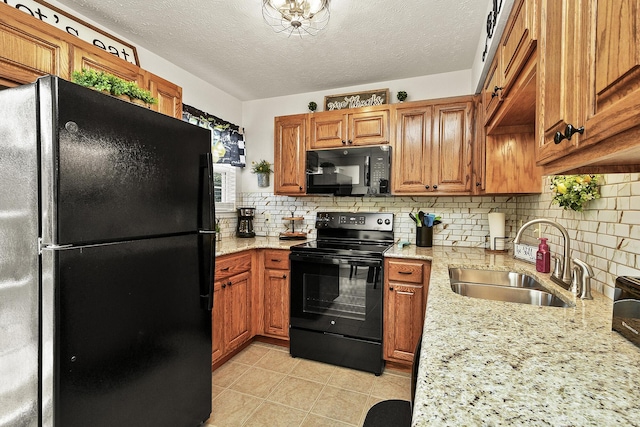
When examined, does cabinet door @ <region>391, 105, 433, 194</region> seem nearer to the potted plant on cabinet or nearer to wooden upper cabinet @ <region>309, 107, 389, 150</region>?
wooden upper cabinet @ <region>309, 107, 389, 150</region>

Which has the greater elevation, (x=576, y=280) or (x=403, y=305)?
(x=576, y=280)

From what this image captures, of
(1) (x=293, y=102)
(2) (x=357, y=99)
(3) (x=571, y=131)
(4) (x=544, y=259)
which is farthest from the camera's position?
(1) (x=293, y=102)

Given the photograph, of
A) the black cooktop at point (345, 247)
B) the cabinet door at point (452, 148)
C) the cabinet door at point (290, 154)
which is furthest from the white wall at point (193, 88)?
the cabinet door at point (452, 148)

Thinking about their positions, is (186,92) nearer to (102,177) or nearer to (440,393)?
(102,177)

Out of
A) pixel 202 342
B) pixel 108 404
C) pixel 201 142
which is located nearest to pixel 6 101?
pixel 201 142

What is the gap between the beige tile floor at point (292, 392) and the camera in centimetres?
186

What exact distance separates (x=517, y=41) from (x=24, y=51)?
2.22m

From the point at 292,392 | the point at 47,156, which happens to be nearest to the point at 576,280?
the point at 292,392

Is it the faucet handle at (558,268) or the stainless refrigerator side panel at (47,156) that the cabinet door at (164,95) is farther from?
the faucet handle at (558,268)

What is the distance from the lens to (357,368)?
7.91 ft

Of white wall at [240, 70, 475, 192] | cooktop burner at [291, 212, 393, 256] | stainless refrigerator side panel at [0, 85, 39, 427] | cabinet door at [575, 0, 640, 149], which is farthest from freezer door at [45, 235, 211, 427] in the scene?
white wall at [240, 70, 475, 192]

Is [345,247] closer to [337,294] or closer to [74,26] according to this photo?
[337,294]

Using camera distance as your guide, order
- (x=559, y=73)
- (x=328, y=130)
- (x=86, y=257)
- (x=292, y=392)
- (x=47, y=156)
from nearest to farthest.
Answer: (x=559, y=73) → (x=47, y=156) → (x=86, y=257) → (x=292, y=392) → (x=328, y=130)

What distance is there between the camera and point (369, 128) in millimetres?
2740
